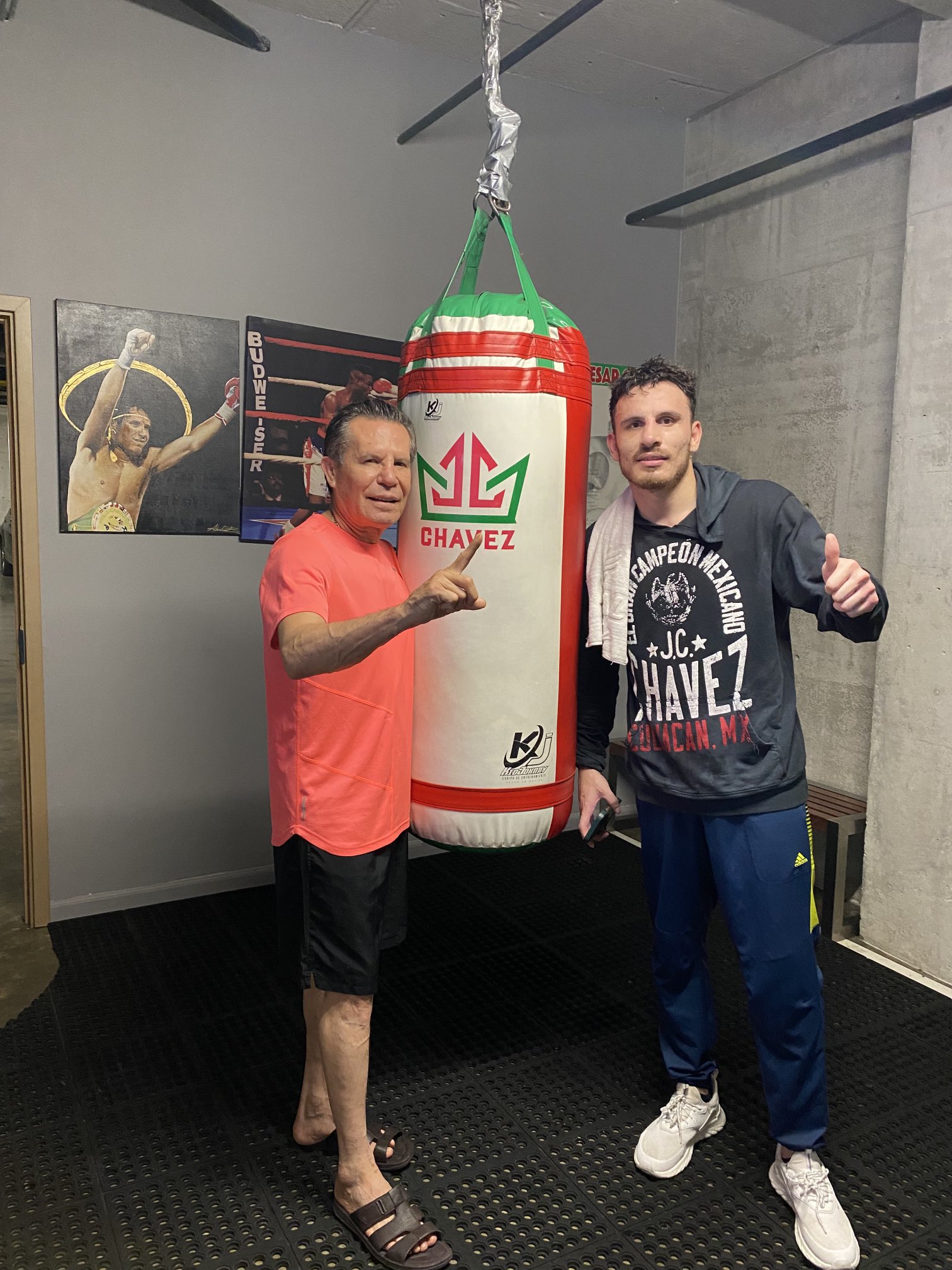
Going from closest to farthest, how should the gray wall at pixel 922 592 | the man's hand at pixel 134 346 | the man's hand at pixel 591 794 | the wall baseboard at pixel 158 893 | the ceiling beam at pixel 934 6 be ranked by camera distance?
the man's hand at pixel 591 794
the ceiling beam at pixel 934 6
the gray wall at pixel 922 592
the man's hand at pixel 134 346
the wall baseboard at pixel 158 893

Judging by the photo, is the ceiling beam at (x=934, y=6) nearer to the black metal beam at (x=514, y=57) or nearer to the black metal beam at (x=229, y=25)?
the black metal beam at (x=514, y=57)

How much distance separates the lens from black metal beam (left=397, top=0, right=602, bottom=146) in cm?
282

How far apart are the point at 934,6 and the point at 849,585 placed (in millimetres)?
2086

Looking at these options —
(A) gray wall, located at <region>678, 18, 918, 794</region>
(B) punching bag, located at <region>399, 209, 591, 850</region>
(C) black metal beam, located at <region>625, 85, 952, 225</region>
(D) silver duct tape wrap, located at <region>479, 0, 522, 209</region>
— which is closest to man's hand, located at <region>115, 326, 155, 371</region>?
(B) punching bag, located at <region>399, 209, 591, 850</region>

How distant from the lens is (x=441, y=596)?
1.52m

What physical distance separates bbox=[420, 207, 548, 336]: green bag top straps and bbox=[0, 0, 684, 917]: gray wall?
1.49 metres

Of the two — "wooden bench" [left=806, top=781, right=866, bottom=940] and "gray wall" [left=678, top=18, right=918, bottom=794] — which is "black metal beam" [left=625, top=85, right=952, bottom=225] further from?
"wooden bench" [left=806, top=781, right=866, bottom=940]

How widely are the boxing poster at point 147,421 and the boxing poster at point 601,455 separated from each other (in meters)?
1.51

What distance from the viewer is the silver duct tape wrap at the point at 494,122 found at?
6.39ft

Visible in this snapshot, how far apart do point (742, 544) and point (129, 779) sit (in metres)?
2.29

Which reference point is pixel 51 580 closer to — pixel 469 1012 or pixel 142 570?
pixel 142 570

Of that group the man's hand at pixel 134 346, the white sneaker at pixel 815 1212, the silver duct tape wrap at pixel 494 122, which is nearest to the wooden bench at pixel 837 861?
the white sneaker at pixel 815 1212

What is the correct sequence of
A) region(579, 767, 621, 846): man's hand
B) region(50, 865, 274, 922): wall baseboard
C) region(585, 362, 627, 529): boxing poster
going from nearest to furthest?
region(579, 767, 621, 846): man's hand → region(50, 865, 274, 922): wall baseboard → region(585, 362, 627, 529): boxing poster

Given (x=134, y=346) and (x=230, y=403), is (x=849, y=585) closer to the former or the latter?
(x=230, y=403)
